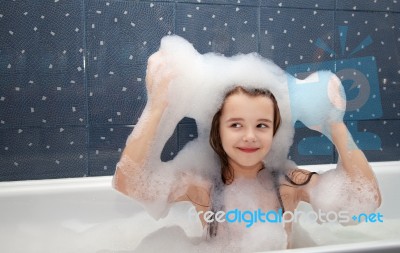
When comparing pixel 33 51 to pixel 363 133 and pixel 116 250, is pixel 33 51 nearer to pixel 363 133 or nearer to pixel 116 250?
pixel 116 250

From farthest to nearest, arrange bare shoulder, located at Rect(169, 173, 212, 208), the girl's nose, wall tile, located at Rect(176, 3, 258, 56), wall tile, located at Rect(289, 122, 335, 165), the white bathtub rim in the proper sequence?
wall tile, located at Rect(289, 122, 335, 165) < wall tile, located at Rect(176, 3, 258, 56) < bare shoulder, located at Rect(169, 173, 212, 208) < the girl's nose < the white bathtub rim

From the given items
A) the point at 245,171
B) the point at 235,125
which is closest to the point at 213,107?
the point at 235,125

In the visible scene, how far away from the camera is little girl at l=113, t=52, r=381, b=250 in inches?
39.8

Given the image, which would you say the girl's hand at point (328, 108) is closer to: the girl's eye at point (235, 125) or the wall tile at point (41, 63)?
the girl's eye at point (235, 125)

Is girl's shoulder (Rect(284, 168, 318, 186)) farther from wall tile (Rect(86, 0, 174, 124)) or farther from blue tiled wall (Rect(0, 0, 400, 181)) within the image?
wall tile (Rect(86, 0, 174, 124))

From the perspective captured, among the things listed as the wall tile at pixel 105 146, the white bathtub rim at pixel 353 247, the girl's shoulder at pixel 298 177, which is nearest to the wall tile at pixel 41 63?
the wall tile at pixel 105 146

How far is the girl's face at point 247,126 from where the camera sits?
999 millimetres

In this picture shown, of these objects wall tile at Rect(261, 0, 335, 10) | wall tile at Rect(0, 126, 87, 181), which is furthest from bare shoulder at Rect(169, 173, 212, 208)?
wall tile at Rect(261, 0, 335, 10)

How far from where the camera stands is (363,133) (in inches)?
62.6

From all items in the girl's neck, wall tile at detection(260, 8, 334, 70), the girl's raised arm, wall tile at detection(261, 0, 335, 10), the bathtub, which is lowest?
the bathtub

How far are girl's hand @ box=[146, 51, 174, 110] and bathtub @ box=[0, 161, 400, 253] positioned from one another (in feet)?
1.43

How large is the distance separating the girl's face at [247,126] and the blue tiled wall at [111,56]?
14.2 inches

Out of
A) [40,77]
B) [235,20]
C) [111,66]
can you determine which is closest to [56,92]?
[40,77]

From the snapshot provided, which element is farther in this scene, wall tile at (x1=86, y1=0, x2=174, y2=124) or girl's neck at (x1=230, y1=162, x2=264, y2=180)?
wall tile at (x1=86, y1=0, x2=174, y2=124)
